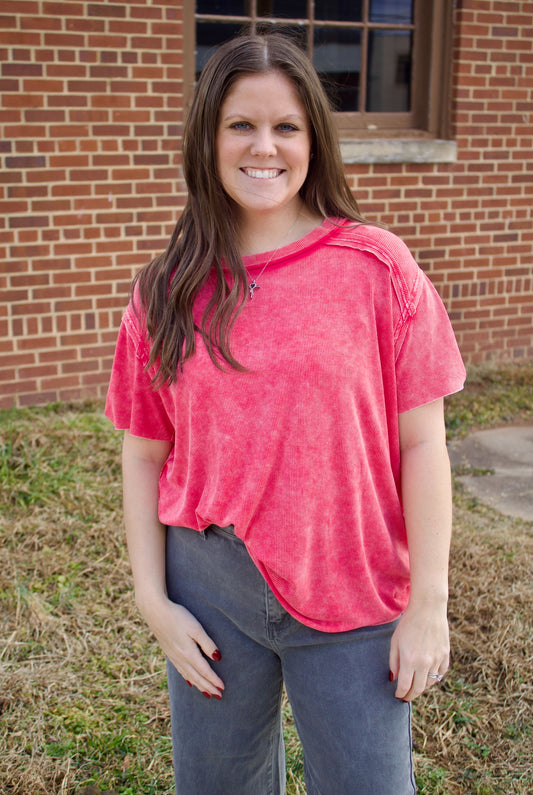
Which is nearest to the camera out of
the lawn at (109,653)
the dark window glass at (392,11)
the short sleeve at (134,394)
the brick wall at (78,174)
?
the short sleeve at (134,394)

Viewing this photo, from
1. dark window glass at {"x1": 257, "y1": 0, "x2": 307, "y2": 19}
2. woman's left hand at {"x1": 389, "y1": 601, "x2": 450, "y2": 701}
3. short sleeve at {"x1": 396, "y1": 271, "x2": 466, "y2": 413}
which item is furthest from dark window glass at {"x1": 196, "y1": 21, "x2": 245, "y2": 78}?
woman's left hand at {"x1": 389, "y1": 601, "x2": 450, "y2": 701}

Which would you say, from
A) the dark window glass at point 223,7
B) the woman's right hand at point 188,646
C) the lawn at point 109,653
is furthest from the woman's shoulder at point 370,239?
the dark window glass at point 223,7

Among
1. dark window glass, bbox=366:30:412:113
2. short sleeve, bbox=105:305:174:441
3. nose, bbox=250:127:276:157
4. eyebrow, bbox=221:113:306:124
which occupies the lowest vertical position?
short sleeve, bbox=105:305:174:441

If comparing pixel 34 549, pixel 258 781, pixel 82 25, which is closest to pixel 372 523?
pixel 258 781

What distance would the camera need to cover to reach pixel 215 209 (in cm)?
158

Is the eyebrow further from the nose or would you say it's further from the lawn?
the lawn

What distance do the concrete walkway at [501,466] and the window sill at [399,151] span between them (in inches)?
71.7

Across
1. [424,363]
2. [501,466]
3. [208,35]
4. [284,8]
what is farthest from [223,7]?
[424,363]

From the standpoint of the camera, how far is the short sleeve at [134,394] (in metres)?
1.63

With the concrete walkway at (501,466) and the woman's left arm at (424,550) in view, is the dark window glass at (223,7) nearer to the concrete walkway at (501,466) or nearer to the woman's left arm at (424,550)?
Answer: the concrete walkway at (501,466)

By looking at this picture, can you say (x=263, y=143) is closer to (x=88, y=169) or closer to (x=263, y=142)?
(x=263, y=142)

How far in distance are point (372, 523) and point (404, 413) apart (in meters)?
0.20

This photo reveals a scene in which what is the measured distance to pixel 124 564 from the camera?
3393 mm

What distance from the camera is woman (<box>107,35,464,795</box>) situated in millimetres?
1430
